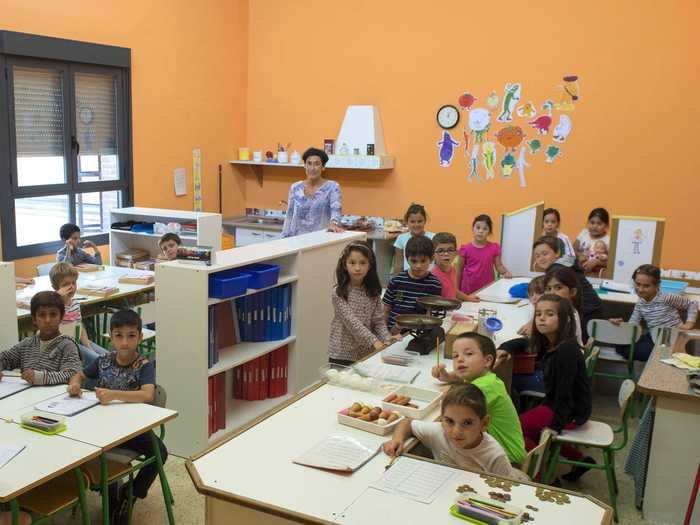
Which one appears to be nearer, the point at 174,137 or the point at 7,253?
the point at 7,253

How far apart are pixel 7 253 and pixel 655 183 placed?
6.14 m

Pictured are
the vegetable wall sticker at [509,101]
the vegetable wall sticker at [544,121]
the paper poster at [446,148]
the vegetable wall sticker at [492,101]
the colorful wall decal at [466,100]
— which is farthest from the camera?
the paper poster at [446,148]

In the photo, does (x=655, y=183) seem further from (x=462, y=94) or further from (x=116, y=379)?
(x=116, y=379)

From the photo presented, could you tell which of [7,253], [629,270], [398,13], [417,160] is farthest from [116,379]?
[398,13]

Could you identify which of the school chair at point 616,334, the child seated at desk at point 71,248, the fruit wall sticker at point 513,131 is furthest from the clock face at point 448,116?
the child seated at desk at point 71,248

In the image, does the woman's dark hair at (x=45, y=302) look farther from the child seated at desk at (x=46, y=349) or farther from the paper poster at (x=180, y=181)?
the paper poster at (x=180, y=181)

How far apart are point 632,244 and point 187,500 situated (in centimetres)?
385

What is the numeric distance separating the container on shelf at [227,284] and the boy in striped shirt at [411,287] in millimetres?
856

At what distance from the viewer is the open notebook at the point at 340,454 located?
234 centimetres

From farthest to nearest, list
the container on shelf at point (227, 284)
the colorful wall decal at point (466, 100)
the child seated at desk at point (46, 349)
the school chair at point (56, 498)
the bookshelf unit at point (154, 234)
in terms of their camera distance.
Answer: the colorful wall decal at point (466, 100) < the bookshelf unit at point (154, 234) < the container on shelf at point (227, 284) < the child seated at desk at point (46, 349) < the school chair at point (56, 498)

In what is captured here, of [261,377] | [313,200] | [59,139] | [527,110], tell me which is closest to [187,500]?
[261,377]

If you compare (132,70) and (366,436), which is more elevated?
(132,70)

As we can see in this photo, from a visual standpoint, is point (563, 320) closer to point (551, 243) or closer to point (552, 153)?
point (551, 243)

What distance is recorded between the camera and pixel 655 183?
692cm
